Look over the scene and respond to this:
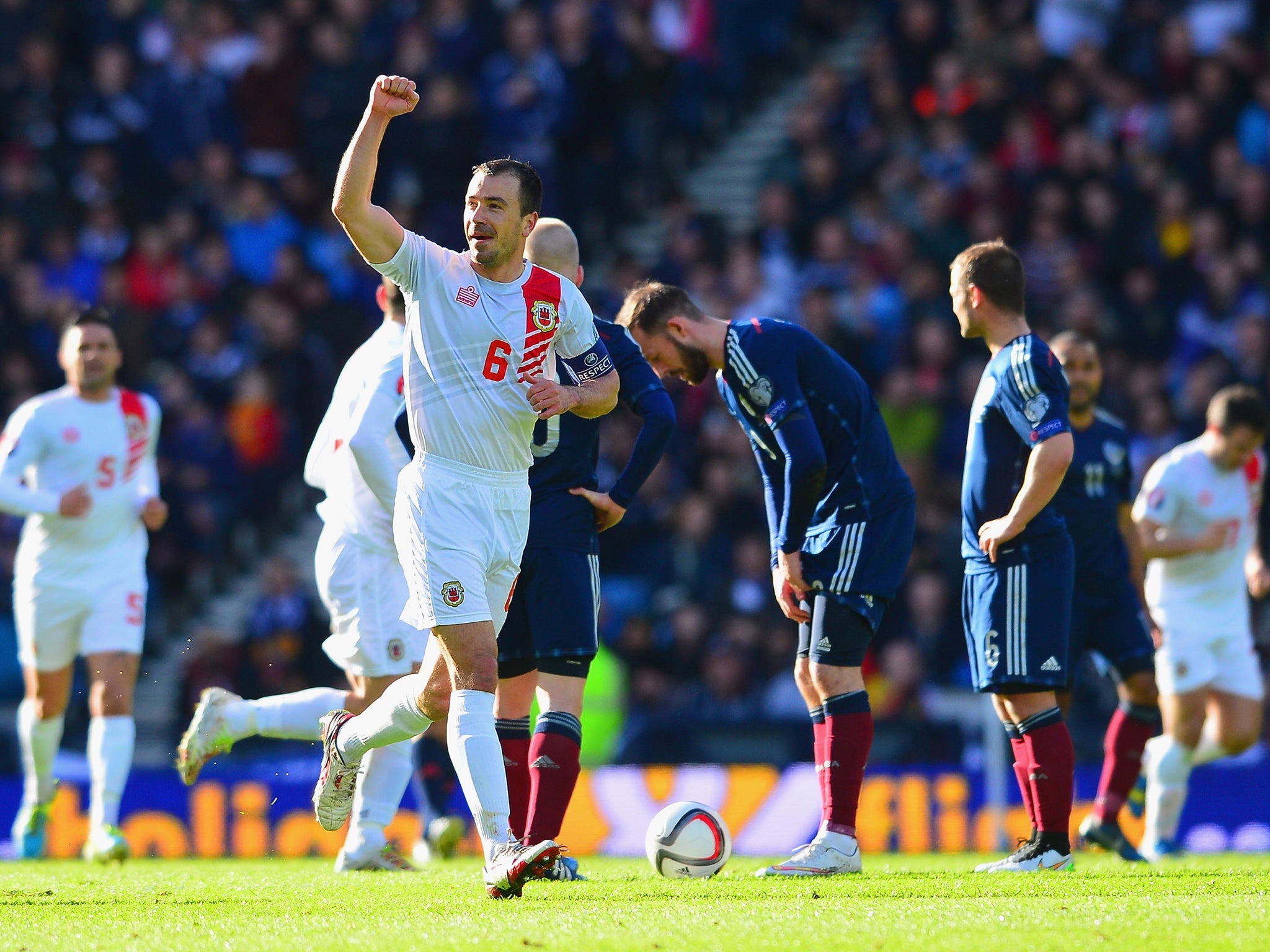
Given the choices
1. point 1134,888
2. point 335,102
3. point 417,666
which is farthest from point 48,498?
point 335,102

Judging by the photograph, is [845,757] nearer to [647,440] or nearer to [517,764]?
[517,764]

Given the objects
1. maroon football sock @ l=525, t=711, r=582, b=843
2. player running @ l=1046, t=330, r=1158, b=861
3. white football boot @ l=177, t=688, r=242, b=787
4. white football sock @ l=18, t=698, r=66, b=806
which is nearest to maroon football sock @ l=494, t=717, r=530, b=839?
maroon football sock @ l=525, t=711, r=582, b=843

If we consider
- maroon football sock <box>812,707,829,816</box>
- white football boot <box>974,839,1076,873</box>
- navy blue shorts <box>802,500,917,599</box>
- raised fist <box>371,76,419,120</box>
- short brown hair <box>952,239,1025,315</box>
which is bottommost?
white football boot <box>974,839,1076,873</box>

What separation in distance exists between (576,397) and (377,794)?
2.80 m

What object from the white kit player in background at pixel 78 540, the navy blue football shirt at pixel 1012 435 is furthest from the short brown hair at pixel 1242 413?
the white kit player in background at pixel 78 540

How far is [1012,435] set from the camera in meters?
7.15

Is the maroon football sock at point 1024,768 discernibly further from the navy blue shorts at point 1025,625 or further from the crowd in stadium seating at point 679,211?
the crowd in stadium seating at point 679,211

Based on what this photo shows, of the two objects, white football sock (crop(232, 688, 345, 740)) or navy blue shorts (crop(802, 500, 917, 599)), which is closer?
navy blue shorts (crop(802, 500, 917, 599))

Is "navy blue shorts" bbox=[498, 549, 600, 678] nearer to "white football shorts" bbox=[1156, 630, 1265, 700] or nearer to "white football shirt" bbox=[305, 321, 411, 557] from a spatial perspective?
"white football shirt" bbox=[305, 321, 411, 557]

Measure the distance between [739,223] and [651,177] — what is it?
1120 mm

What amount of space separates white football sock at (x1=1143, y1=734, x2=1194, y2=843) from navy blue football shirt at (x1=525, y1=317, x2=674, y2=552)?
155 inches

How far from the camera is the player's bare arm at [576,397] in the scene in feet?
18.6

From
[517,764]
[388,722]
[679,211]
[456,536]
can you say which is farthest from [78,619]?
[679,211]

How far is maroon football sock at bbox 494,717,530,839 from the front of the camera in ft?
23.0
